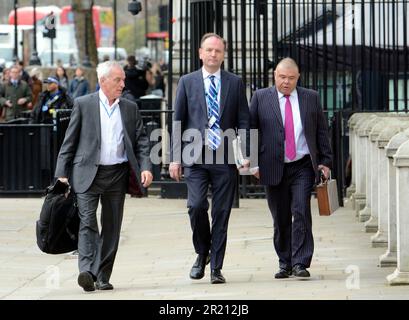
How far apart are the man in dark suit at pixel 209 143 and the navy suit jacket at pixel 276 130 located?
0.21 metres

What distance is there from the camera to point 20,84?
28.6m

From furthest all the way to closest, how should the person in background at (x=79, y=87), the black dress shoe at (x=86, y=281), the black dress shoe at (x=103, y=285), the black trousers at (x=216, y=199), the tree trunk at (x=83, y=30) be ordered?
the tree trunk at (x=83, y=30) → the person in background at (x=79, y=87) → the black trousers at (x=216, y=199) → the black dress shoe at (x=103, y=285) → the black dress shoe at (x=86, y=281)

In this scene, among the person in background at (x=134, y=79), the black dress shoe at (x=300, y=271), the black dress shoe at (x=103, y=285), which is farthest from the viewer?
the person in background at (x=134, y=79)

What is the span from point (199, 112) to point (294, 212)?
114cm

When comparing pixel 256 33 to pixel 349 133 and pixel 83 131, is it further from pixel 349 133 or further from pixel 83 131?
pixel 83 131

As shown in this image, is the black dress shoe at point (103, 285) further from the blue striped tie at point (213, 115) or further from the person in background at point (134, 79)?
the person in background at point (134, 79)

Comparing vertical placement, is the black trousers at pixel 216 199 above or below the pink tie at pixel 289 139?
below

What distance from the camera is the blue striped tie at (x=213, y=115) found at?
38.7 feet

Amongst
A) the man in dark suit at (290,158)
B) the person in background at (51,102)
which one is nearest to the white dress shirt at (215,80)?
the man in dark suit at (290,158)

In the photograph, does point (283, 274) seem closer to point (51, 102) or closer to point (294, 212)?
point (294, 212)

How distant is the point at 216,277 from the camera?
11734 millimetres

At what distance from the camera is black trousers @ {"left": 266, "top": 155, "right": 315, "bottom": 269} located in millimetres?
12023

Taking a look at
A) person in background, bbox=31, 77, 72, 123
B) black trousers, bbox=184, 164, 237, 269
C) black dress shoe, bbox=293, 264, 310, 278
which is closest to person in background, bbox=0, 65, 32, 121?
person in background, bbox=31, 77, 72, 123
